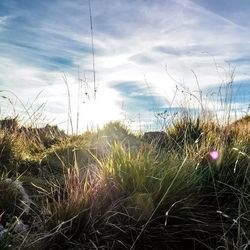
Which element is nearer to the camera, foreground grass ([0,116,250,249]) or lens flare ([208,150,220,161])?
foreground grass ([0,116,250,249])

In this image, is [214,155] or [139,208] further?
[214,155]

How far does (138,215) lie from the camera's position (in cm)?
522

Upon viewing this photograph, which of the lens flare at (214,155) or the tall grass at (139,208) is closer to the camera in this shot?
the tall grass at (139,208)

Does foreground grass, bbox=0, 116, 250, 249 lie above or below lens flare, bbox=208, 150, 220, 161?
below

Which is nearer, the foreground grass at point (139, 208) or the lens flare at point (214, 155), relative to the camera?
the foreground grass at point (139, 208)

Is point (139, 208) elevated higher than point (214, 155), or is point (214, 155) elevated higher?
point (214, 155)

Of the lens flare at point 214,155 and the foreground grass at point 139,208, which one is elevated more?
the lens flare at point 214,155

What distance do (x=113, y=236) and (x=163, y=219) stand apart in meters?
0.60

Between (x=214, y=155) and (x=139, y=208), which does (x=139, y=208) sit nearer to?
(x=139, y=208)

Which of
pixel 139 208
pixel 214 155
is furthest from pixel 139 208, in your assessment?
pixel 214 155

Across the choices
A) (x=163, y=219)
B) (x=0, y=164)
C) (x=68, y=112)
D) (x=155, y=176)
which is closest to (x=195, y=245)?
(x=163, y=219)

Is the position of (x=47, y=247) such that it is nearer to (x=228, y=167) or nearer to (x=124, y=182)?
(x=124, y=182)

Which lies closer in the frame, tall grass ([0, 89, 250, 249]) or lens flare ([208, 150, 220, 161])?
tall grass ([0, 89, 250, 249])

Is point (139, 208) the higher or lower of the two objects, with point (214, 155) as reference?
lower
